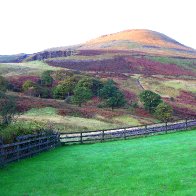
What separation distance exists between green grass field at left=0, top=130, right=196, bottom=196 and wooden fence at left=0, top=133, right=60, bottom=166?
0.59 meters

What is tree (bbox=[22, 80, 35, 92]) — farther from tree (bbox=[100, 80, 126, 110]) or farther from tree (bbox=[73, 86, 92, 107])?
tree (bbox=[73, 86, 92, 107])

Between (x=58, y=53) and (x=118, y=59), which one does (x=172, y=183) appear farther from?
(x=58, y=53)

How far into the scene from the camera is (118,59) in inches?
5655

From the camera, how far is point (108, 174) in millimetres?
17531

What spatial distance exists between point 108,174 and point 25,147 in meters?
8.31

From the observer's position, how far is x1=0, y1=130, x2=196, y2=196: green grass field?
571 inches

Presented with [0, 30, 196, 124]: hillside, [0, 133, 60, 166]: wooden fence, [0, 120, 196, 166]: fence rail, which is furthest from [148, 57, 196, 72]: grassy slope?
[0, 133, 60, 166]: wooden fence

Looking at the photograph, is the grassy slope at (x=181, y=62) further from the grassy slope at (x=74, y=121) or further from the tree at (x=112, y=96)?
the grassy slope at (x=74, y=121)

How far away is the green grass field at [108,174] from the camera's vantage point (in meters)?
14.5

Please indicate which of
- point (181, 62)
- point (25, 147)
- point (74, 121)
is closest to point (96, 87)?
point (74, 121)

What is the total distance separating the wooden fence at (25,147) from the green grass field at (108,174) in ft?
1.94

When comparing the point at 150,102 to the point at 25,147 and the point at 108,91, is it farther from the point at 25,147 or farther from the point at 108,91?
the point at 25,147

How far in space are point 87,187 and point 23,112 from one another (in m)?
41.9

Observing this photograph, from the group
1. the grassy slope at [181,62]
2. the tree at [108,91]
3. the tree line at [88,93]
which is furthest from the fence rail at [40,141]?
the grassy slope at [181,62]
